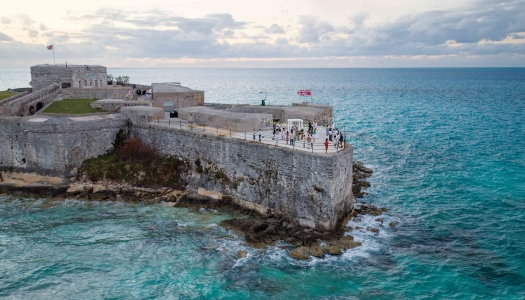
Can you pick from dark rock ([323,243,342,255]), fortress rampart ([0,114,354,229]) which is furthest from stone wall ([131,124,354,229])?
dark rock ([323,243,342,255])

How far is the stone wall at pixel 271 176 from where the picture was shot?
985 inches

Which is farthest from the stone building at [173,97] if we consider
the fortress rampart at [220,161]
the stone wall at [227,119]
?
the fortress rampart at [220,161]

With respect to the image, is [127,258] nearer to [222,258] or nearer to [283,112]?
[222,258]

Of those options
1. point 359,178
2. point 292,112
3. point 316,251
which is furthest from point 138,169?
point 359,178

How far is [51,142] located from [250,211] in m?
16.9

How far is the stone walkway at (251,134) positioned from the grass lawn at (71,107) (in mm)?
6936

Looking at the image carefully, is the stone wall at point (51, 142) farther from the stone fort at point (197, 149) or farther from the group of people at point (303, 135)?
the group of people at point (303, 135)

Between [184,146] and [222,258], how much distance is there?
491 inches

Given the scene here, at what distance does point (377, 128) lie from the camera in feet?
Answer: 203

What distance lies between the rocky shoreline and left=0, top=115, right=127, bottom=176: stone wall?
1.62 metres

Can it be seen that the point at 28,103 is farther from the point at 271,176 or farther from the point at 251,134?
the point at 271,176

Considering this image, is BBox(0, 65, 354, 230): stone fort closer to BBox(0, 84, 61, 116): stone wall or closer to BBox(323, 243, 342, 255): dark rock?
BBox(0, 84, 61, 116): stone wall

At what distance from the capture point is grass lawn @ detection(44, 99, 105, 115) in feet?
118

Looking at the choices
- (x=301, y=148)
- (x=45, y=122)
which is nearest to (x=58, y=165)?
(x=45, y=122)
